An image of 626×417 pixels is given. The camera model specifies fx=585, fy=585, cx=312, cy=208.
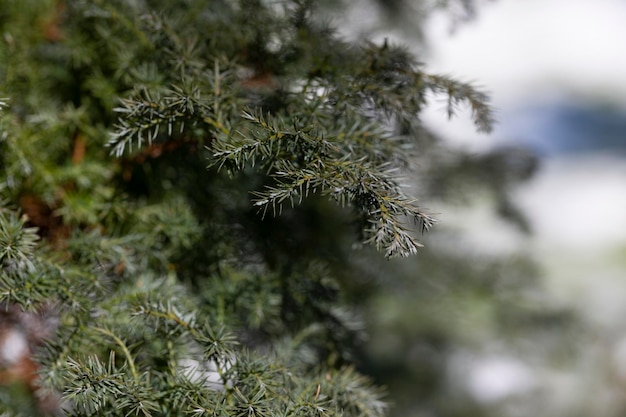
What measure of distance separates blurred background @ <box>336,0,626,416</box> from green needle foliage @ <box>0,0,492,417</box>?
0.35ft

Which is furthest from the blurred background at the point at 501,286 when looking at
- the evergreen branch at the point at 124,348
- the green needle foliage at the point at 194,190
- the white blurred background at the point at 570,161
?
the evergreen branch at the point at 124,348

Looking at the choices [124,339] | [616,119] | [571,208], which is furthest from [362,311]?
[616,119]

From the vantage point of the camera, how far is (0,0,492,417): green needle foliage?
11.3 inches

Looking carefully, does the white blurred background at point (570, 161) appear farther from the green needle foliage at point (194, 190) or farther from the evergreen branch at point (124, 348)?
the evergreen branch at point (124, 348)

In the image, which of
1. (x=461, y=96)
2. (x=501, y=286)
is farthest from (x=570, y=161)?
(x=461, y=96)

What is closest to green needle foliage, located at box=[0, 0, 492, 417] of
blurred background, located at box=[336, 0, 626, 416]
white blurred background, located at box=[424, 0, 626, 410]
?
blurred background, located at box=[336, 0, 626, 416]

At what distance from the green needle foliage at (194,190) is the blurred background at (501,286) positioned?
11 cm

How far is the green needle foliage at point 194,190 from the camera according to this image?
287 millimetres

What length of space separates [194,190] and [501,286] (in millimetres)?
414

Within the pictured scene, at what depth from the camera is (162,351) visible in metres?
0.33

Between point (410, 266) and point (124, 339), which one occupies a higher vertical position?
point (410, 266)

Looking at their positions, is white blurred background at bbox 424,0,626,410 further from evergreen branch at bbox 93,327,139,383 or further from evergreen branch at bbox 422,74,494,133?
evergreen branch at bbox 93,327,139,383

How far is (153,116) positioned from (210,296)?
13cm

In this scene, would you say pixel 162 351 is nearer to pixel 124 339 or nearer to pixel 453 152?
pixel 124 339
